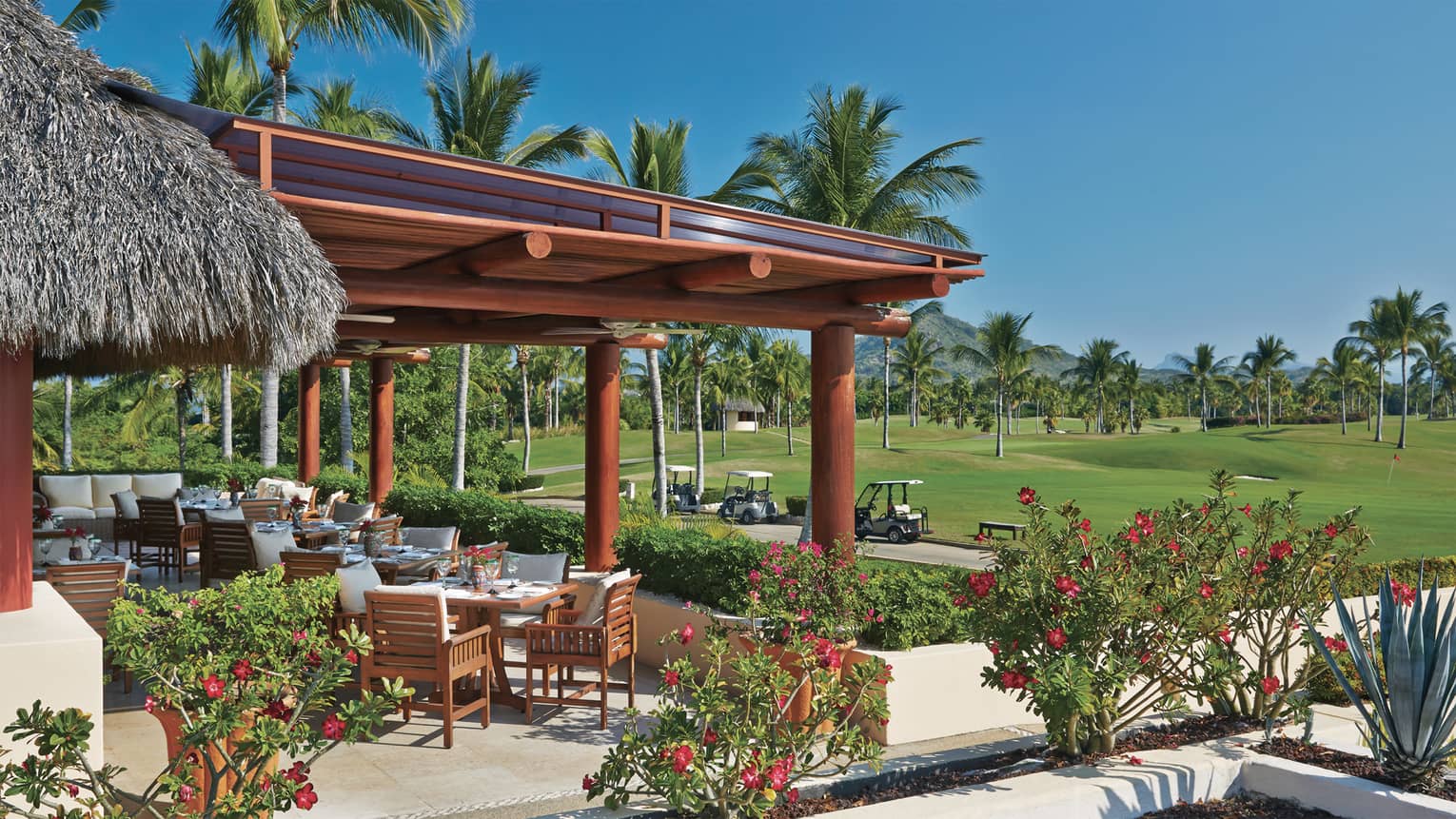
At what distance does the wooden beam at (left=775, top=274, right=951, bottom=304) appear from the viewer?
823 centimetres

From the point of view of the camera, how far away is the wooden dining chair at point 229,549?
33.7ft

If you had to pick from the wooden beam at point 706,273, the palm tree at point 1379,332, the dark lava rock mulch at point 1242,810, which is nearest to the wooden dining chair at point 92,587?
the wooden beam at point 706,273

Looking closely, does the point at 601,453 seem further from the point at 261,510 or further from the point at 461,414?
the point at 461,414

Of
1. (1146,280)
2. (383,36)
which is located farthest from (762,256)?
(1146,280)

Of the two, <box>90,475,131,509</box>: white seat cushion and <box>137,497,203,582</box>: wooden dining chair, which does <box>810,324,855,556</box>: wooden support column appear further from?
<box>90,475,131,509</box>: white seat cushion

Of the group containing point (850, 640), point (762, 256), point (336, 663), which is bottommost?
point (850, 640)

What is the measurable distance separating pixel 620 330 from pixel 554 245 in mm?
3463

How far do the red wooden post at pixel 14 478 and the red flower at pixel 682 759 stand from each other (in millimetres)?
3750

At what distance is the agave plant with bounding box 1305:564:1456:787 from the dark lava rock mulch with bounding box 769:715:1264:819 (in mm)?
797

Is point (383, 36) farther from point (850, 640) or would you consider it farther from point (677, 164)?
point (850, 640)

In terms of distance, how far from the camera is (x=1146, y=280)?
489 ft

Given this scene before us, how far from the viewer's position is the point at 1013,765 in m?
4.91

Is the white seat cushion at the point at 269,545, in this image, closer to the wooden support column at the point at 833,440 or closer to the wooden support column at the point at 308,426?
the wooden support column at the point at 833,440

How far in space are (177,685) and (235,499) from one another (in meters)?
9.41
